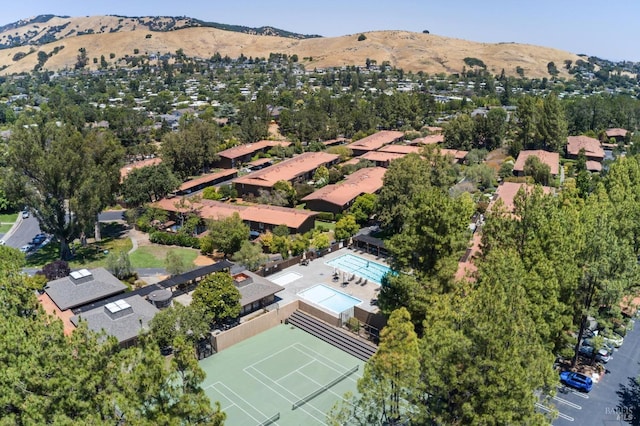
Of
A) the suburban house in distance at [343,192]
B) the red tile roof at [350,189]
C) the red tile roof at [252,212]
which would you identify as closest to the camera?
the red tile roof at [252,212]

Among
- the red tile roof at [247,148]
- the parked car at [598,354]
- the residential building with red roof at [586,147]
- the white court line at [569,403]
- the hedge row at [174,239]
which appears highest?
the residential building with red roof at [586,147]

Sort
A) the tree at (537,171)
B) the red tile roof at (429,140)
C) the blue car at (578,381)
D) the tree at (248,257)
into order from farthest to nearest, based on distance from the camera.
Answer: the red tile roof at (429,140)
the tree at (537,171)
the tree at (248,257)
the blue car at (578,381)

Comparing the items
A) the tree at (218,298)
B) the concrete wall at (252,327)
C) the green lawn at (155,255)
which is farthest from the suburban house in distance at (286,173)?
the tree at (218,298)

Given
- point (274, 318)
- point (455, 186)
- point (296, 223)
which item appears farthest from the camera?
point (455, 186)

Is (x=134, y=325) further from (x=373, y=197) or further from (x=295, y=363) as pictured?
(x=373, y=197)

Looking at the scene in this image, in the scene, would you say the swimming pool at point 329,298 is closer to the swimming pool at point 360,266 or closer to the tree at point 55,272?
the swimming pool at point 360,266

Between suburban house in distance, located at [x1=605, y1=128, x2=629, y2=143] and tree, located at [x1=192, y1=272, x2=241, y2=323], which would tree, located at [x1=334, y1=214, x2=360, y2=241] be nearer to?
tree, located at [x1=192, y1=272, x2=241, y2=323]

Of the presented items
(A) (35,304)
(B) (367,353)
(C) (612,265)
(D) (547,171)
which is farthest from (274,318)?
(D) (547,171)
